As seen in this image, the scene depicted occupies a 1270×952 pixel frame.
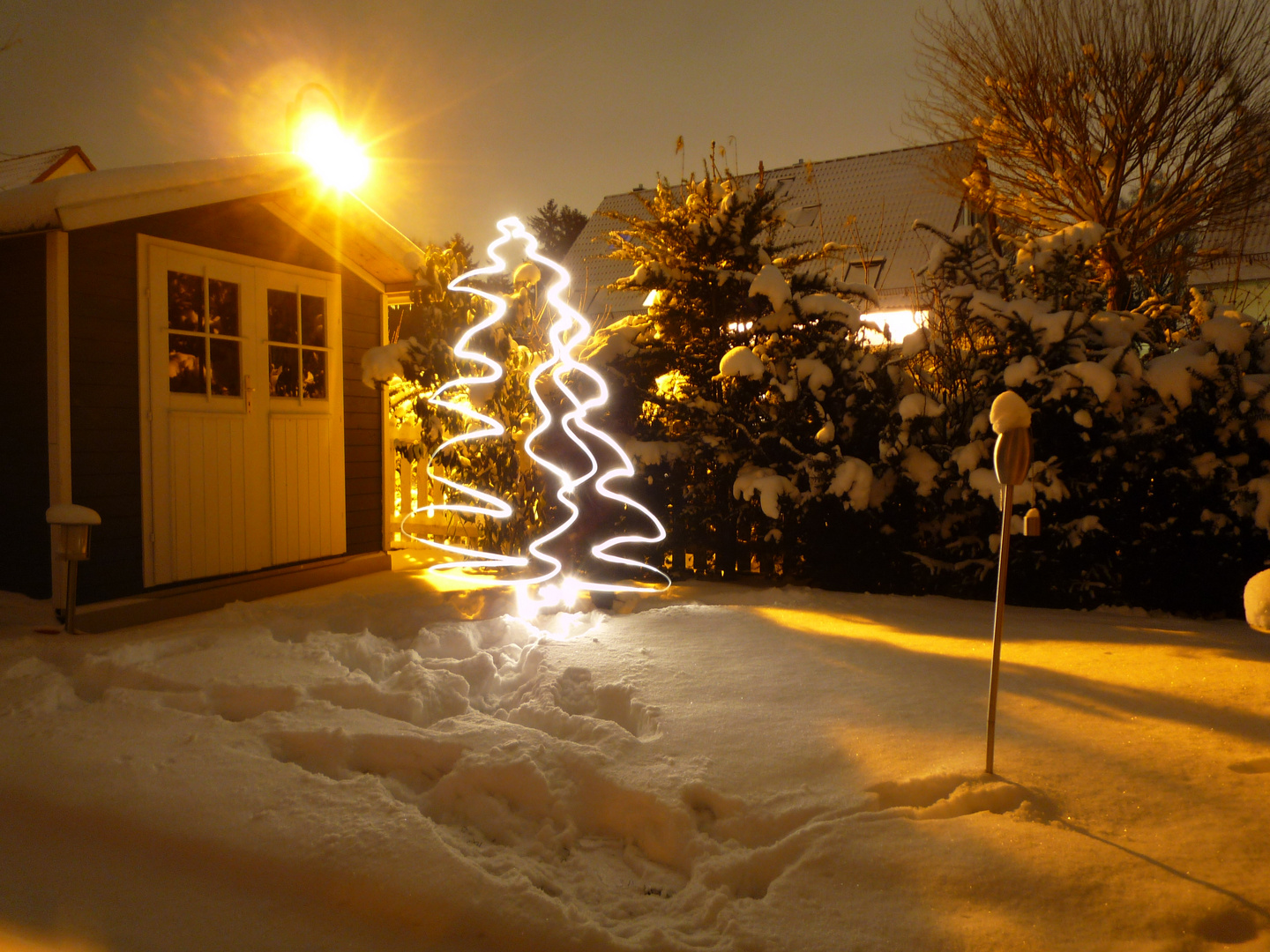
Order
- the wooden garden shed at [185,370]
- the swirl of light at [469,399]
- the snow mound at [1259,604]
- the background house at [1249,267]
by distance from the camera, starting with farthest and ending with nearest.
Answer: the background house at [1249,267] → the swirl of light at [469,399] → the wooden garden shed at [185,370] → the snow mound at [1259,604]

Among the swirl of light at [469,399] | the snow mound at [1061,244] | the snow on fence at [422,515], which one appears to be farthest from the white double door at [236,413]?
the snow mound at [1061,244]

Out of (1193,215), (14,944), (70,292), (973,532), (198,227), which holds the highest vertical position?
(1193,215)

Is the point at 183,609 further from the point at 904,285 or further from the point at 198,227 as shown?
the point at 904,285

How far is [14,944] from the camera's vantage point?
6.96 feet

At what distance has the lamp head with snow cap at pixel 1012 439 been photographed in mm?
2863

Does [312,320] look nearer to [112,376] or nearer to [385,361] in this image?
[385,361]

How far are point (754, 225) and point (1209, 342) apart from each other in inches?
126

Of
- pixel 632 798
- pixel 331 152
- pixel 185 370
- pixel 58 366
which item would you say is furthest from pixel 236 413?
pixel 632 798

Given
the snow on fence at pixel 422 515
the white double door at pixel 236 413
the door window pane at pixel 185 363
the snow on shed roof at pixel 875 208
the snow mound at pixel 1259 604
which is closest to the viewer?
the snow mound at pixel 1259 604

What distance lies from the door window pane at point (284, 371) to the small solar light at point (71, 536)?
2.00 meters

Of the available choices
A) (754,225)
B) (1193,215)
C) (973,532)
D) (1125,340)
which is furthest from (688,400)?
(1193,215)

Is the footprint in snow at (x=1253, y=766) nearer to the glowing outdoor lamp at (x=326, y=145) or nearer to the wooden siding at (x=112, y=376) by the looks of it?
the wooden siding at (x=112, y=376)

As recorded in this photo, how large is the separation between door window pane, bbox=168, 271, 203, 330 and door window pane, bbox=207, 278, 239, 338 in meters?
0.07

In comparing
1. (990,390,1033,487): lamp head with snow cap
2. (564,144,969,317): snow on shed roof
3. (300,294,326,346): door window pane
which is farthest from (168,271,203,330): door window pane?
(564,144,969,317): snow on shed roof
